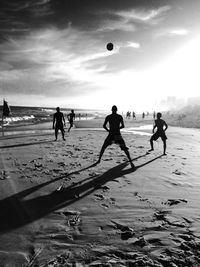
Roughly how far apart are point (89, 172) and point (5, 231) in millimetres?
3793

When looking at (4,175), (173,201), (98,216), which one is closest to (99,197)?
(98,216)

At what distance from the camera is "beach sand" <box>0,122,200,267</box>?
9.62 ft

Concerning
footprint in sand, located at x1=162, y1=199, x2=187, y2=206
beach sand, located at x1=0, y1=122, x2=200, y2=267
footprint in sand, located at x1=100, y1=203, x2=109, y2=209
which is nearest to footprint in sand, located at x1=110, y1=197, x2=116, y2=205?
beach sand, located at x1=0, y1=122, x2=200, y2=267

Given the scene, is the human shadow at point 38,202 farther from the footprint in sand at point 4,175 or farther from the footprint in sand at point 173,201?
the footprint in sand at point 173,201

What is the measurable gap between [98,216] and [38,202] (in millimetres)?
1333

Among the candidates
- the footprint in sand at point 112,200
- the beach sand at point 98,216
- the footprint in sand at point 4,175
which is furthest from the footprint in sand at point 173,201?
the footprint in sand at point 4,175

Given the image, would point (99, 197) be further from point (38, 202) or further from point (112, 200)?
point (38, 202)

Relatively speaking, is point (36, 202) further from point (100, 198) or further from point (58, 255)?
point (58, 255)

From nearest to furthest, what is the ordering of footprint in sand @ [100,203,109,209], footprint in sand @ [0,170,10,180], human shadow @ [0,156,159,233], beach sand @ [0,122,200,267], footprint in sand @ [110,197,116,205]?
beach sand @ [0,122,200,267] < human shadow @ [0,156,159,233] < footprint in sand @ [100,203,109,209] < footprint in sand @ [110,197,116,205] < footprint in sand @ [0,170,10,180]

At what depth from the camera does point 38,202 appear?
15.3 ft

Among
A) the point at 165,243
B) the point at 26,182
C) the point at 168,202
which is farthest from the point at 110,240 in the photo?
the point at 26,182

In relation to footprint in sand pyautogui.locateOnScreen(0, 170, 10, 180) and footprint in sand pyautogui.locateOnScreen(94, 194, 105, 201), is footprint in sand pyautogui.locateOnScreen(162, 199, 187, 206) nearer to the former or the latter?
footprint in sand pyautogui.locateOnScreen(94, 194, 105, 201)

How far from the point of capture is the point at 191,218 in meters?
3.99

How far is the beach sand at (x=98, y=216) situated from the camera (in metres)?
2.93
